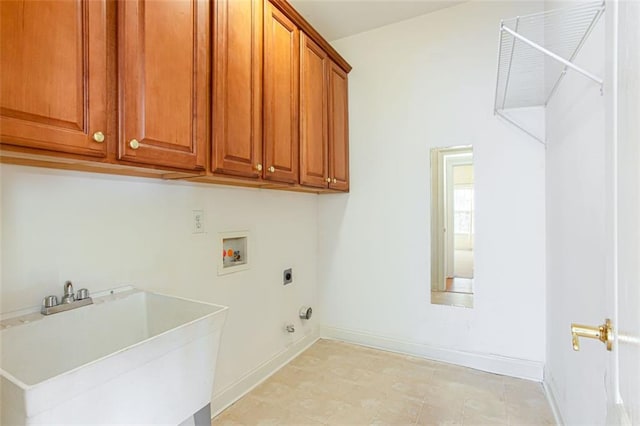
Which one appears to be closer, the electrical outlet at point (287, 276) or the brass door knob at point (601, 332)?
the brass door knob at point (601, 332)

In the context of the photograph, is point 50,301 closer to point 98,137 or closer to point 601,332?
point 98,137

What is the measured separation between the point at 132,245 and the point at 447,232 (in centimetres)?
203

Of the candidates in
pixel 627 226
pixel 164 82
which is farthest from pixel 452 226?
pixel 164 82

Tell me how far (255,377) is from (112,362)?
1438 millimetres

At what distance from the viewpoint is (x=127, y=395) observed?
87 cm

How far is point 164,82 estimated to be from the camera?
1.18 metres

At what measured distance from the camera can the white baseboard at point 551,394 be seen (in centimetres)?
169

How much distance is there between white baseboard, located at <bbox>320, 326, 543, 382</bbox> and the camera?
6.98ft

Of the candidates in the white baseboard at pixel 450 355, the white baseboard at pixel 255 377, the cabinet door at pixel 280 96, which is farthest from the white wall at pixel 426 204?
the cabinet door at pixel 280 96

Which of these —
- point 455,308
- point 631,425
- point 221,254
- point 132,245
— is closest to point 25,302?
point 132,245

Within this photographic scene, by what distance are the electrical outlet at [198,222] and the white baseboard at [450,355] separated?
5.27 ft

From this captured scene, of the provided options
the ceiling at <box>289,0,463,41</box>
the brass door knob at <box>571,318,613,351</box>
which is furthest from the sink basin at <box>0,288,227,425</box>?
the ceiling at <box>289,0,463,41</box>

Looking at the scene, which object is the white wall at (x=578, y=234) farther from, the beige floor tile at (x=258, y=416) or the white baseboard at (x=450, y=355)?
the beige floor tile at (x=258, y=416)

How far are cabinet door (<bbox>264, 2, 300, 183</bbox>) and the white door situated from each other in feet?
4.63
